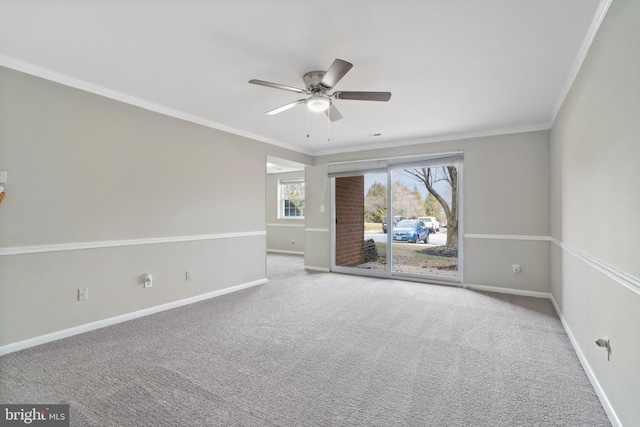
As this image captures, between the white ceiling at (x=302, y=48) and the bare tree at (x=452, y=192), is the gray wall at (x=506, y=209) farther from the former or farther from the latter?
the white ceiling at (x=302, y=48)

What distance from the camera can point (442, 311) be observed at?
3668 mm

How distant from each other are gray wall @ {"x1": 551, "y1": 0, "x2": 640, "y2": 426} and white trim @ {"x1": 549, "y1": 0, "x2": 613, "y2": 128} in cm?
7

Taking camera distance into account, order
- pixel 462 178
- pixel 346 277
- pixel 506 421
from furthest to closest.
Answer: pixel 346 277 → pixel 462 178 → pixel 506 421

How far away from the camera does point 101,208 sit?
3141 millimetres

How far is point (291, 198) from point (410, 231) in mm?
4347

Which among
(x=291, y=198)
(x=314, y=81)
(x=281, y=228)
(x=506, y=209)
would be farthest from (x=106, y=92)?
(x=281, y=228)

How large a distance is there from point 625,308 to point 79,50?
13.4 ft

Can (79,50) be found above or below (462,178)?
above

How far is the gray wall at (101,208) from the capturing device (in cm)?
260

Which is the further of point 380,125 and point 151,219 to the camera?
point 380,125

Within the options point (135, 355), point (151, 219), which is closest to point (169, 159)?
point (151, 219)

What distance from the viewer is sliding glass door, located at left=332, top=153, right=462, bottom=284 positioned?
5031 millimetres

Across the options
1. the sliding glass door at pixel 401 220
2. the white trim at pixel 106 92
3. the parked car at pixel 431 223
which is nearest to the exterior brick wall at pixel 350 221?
the sliding glass door at pixel 401 220

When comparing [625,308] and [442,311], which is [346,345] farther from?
[625,308]
